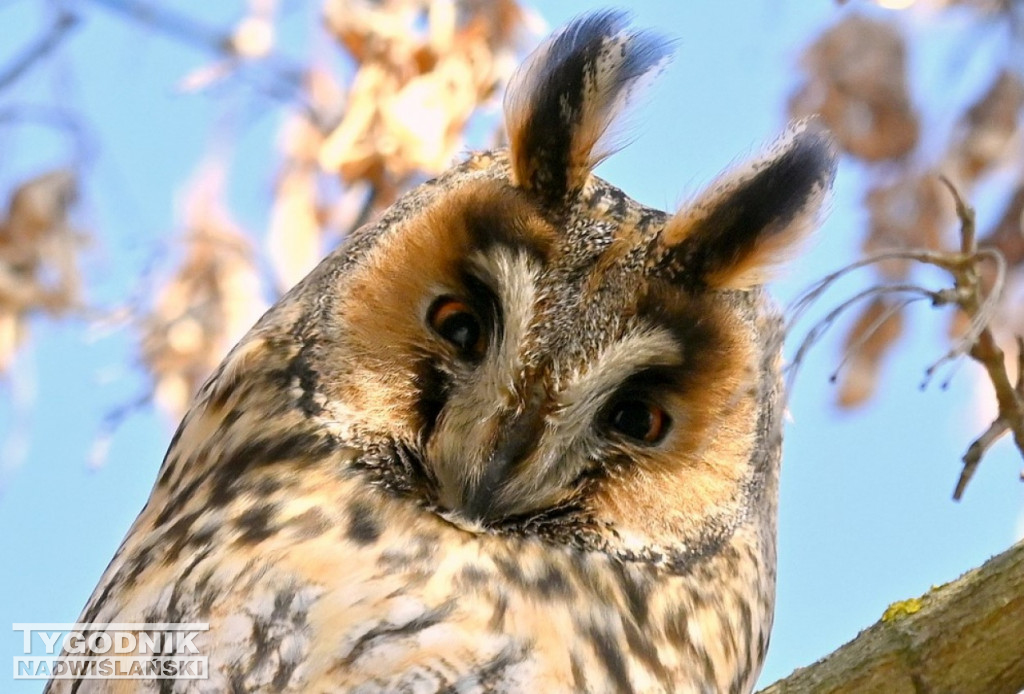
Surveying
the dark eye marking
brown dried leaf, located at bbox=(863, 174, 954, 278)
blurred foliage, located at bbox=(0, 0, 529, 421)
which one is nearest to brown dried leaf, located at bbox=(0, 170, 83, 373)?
blurred foliage, located at bbox=(0, 0, 529, 421)

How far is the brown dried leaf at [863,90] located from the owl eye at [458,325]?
1633 mm

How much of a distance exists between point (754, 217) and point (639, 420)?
0.40 m

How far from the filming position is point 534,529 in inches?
96.6

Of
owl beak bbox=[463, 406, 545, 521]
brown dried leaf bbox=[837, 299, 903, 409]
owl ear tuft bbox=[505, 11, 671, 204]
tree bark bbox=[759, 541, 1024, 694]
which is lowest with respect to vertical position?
tree bark bbox=[759, 541, 1024, 694]

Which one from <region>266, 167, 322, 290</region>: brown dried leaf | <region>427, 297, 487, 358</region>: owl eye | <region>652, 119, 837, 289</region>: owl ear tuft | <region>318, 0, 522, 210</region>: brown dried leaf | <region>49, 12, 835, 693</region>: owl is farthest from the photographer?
<region>266, 167, 322, 290</region>: brown dried leaf

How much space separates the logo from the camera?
2.18 metres

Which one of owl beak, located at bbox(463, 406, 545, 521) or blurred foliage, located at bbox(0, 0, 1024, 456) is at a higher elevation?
blurred foliage, located at bbox(0, 0, 1024, 456)

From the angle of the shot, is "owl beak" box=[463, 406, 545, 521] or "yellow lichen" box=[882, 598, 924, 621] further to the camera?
"owl beak" box=[463, 406, 545, 521]

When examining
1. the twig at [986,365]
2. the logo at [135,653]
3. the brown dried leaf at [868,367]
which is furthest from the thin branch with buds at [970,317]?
the brown dried leaf at [868,367]

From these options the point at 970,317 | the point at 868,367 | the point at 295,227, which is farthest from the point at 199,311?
the point at 970,317

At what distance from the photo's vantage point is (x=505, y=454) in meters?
2.32

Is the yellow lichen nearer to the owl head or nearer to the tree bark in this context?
the tree bark

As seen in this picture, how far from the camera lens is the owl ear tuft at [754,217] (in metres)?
2.49

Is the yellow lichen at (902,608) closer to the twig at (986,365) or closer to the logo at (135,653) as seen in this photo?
the twig at (986,365)
